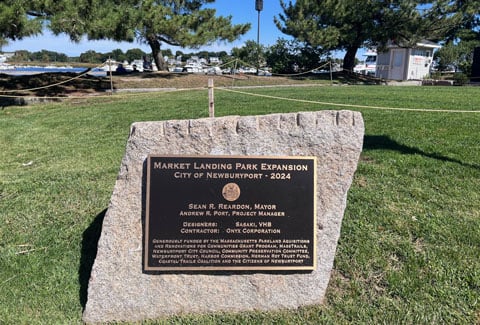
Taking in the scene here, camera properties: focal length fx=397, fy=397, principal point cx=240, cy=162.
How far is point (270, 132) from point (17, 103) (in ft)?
42.1

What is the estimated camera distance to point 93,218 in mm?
4004

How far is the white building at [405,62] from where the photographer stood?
Answer: 127 feet

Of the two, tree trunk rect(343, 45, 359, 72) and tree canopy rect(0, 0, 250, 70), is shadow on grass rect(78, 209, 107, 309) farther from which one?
tree trunk rect(343, 45, 359, 72)

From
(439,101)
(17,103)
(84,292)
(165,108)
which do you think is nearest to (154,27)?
(17,103)

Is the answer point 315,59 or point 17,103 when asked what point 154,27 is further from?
point 315,59

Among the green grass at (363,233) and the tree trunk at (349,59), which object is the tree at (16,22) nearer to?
the green grass at (363,233)

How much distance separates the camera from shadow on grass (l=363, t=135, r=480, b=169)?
17.0 ft

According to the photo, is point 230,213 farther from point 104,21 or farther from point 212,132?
point 104,21

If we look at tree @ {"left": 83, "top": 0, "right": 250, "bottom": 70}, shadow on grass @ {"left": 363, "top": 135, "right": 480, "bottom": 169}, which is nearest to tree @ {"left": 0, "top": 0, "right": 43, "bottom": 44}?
tree @ {"left": 83, "top": 0, "right": 250, "bottom": 70}

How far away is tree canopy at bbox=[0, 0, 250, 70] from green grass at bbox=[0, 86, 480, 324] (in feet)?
→ 22.0

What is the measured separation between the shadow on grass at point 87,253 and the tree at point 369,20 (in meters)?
26.6

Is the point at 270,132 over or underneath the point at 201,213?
over

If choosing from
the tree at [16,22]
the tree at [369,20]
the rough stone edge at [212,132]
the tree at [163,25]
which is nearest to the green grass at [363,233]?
the rough stone edge at [212,132]

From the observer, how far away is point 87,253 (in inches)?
137
